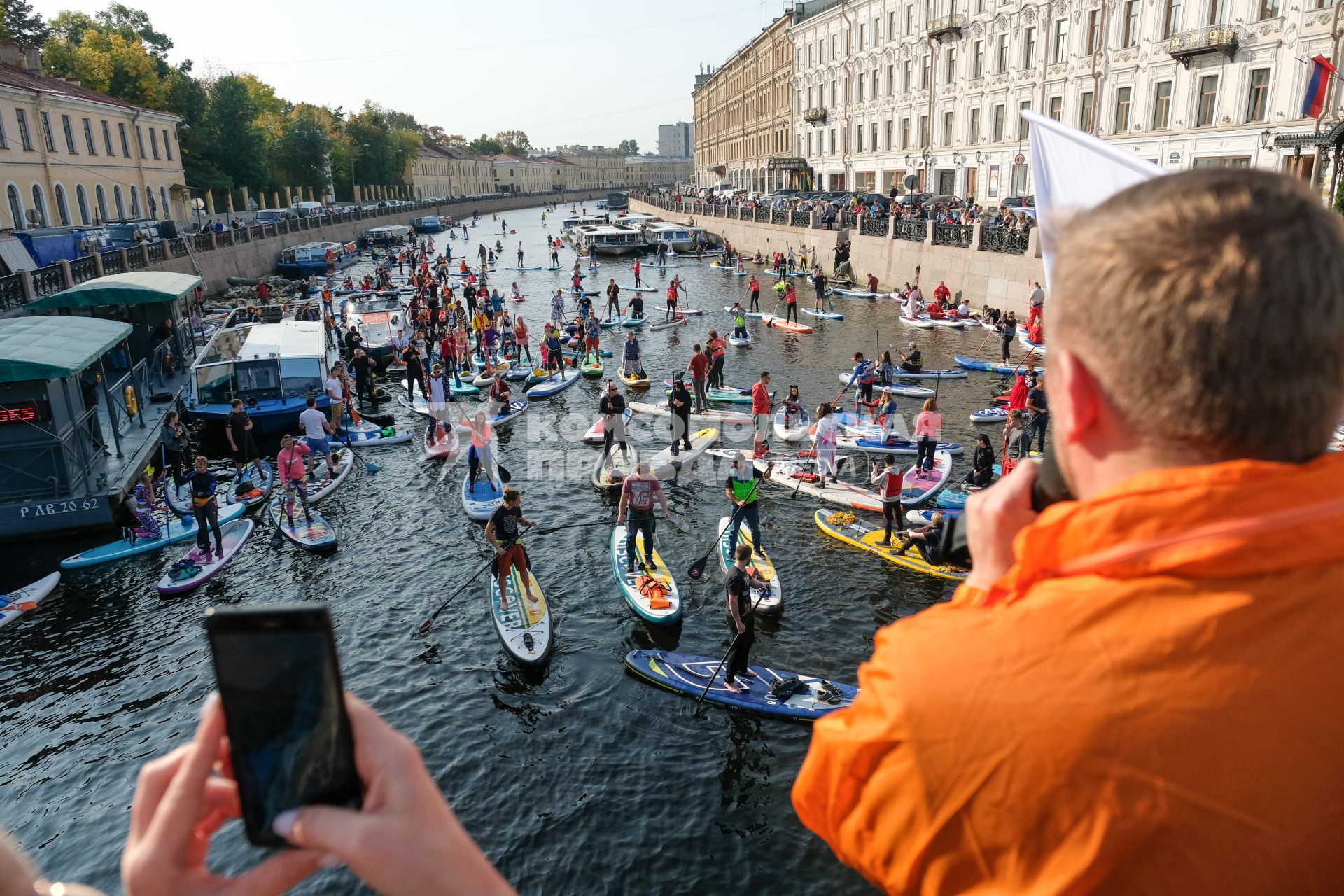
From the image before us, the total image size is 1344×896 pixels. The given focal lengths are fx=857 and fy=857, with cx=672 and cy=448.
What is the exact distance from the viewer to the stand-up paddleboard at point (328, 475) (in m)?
19.5

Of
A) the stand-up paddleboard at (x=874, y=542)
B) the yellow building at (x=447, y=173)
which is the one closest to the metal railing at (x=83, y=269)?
the stand-up paddleboard at (x=874, y=542)

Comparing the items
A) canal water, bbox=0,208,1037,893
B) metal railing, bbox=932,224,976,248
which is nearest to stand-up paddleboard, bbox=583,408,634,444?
canal water, bbox=0,208,1037,893

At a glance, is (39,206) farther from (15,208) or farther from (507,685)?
(507,685)

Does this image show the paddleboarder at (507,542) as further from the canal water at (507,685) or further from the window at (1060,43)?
the window at (1060,43)

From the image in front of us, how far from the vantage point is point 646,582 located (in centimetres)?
1415

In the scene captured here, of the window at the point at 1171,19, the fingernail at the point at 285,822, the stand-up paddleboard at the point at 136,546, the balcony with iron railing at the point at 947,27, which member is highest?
the balcony with iron railing at the point at 947,27

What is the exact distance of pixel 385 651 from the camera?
1303 cm

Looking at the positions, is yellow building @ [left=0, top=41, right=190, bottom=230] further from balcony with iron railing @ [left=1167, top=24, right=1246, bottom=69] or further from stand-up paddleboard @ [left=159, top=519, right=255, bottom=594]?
balcony with iron railing @ [left=1167, top=24, right=1246, bottom=69]

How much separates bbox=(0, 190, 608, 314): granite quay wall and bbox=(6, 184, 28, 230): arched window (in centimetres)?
810

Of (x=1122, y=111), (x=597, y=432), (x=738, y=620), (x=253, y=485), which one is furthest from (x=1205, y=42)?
(x=253, y=485)

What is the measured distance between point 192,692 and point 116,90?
7531 centimetres

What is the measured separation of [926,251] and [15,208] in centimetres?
4966

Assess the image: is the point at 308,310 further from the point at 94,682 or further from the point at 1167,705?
the point at 1167,705

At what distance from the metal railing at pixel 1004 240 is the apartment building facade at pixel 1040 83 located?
6754 mm
